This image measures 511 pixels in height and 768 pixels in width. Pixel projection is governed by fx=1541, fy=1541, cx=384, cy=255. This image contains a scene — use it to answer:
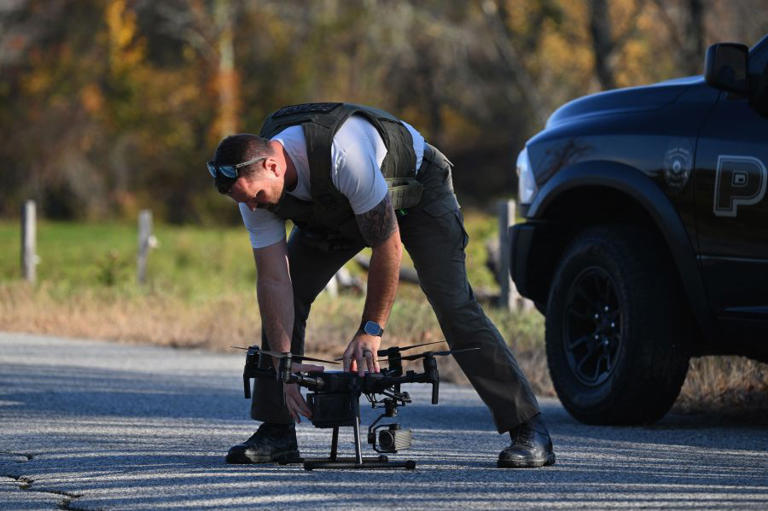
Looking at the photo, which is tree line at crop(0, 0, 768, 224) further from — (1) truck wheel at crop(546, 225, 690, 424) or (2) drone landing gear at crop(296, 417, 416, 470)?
(2) drone landing gear at crop(296, 417, 416, 470)

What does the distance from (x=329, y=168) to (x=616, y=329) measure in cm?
244

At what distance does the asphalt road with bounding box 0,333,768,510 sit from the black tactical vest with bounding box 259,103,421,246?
93 cm

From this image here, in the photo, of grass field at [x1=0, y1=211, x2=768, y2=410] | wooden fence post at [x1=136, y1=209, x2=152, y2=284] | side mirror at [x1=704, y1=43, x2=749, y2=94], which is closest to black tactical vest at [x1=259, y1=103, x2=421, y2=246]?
side mirror at [x1=704, y1=43, x2=749, y2=94]

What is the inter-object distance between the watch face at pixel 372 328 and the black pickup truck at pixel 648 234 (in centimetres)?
201

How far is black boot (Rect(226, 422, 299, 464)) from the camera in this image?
235 inches

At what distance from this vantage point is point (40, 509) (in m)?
5.10

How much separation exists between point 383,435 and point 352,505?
2.24 feet

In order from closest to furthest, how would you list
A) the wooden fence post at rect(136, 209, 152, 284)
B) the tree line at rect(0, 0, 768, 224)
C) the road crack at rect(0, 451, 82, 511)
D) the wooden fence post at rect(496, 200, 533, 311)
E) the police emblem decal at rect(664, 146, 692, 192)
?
the road crack at rect(0, 451, 82, 511), the police emblem decal at rect(664, 146, 692, 192), the wooden fence post at rect(496, 200, 533, 311), the wooden fence post at rect(136, 209, 152, 284), the tree line at rect(0, 0, 768, 224)

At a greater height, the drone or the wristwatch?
the wristwatch

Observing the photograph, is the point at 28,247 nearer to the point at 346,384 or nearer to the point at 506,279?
the point at 506,279

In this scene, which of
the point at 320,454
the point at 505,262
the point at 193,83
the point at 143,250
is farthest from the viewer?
the point at 193,83

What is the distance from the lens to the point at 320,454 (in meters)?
6.42

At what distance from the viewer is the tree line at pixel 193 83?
153 ft

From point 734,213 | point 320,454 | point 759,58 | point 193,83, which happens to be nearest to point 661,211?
point 734,213
